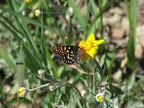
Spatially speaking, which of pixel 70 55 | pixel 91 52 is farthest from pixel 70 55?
pixel 91 52

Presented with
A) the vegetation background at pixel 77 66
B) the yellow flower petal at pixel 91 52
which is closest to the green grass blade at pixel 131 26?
the vegetation background at pixel 77 66

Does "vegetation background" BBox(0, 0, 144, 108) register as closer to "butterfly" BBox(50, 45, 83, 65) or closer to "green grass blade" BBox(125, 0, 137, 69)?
"green grass blade" BBox(125, 0, 137, 69)

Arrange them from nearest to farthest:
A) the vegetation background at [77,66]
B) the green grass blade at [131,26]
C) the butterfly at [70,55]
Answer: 1. the butterfly at [70,55]
2. the vegetation background at [77,66]
3. the green grass blade at [131,26]

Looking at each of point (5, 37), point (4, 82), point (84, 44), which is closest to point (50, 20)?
point (5, 37)

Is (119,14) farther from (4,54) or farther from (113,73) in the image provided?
(4,54)

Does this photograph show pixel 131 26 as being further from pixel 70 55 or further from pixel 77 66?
pixel 70 55

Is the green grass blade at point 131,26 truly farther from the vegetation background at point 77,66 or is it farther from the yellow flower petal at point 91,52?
the yellow flower petal at point 91,52

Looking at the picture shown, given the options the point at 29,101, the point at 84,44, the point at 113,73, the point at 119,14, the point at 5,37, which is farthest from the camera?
the point at 119,14

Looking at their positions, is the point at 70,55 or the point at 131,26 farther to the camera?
the point at 131,26
